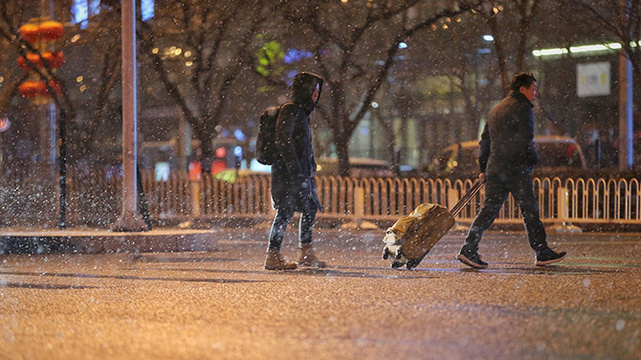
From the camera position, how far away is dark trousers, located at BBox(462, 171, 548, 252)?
8.95 m

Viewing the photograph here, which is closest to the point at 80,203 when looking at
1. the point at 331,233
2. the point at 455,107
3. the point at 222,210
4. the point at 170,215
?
the point at 170,215

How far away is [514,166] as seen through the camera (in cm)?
895

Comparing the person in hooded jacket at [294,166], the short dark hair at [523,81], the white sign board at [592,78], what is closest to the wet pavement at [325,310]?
the person in hooded jacket at [294,166]

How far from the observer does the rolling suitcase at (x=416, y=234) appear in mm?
8750

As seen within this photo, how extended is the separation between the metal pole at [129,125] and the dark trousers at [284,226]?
476 centimetres

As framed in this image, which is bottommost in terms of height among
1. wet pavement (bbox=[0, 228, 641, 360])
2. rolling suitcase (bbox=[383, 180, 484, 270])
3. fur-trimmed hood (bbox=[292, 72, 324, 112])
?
wet pavement (bbox=[0, 228, 641, 360])

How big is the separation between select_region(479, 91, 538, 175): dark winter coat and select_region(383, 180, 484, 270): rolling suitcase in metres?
0.71

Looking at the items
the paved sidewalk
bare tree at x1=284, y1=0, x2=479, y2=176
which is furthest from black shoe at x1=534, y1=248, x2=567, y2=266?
bare tree at x1=284, y1=0, x2=479, y2=176

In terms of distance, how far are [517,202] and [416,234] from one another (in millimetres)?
1062

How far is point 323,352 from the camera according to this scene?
4742 mm

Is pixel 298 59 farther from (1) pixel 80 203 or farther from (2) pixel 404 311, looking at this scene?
(2) pixel 404 311

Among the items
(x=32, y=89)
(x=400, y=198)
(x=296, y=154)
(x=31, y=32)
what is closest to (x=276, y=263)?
(x=296, y=154)

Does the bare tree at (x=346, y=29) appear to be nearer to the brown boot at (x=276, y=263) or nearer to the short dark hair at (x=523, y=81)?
the short dark hair at (x=523, y=81)

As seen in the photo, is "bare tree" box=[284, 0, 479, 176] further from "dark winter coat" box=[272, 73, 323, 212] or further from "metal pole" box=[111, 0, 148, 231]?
"dark winter coat" box=[272, 73, 323, 212]
